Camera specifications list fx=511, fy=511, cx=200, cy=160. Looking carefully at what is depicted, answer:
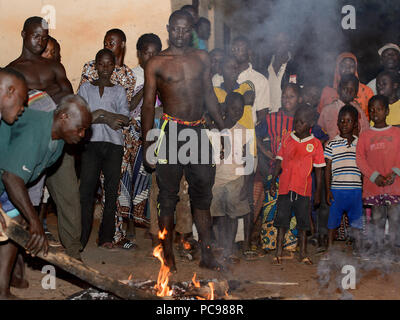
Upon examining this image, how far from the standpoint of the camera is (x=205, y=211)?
5.06m

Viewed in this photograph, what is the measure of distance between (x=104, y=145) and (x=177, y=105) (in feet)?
3.72

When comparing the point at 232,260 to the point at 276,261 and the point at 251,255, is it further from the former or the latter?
the point at 276,261

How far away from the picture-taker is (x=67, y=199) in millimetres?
4715

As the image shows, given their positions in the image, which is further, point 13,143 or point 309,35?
point 309,35

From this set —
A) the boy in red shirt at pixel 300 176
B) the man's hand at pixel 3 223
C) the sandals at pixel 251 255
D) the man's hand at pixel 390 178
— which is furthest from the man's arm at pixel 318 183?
the man's hand at pixel 3 223

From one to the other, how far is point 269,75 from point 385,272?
2.97m

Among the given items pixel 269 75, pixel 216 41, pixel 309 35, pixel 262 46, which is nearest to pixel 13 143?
pixel 269 75

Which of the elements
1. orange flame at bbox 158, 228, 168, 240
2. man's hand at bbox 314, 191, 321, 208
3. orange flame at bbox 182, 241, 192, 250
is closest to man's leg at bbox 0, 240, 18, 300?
orange flame at bbox 158, 228, 168, 240

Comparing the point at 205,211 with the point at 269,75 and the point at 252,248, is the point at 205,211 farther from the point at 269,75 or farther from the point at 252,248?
the point at 269,75

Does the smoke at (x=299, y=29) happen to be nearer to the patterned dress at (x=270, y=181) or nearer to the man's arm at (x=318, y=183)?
the patterned dress at (x=270, y=181)

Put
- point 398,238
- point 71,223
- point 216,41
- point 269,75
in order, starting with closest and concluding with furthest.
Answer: point 71,223
point 398,238
point 269,75
point 216,41

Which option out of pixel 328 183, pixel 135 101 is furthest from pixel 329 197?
pixel 135 101

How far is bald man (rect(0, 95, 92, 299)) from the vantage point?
347cm
